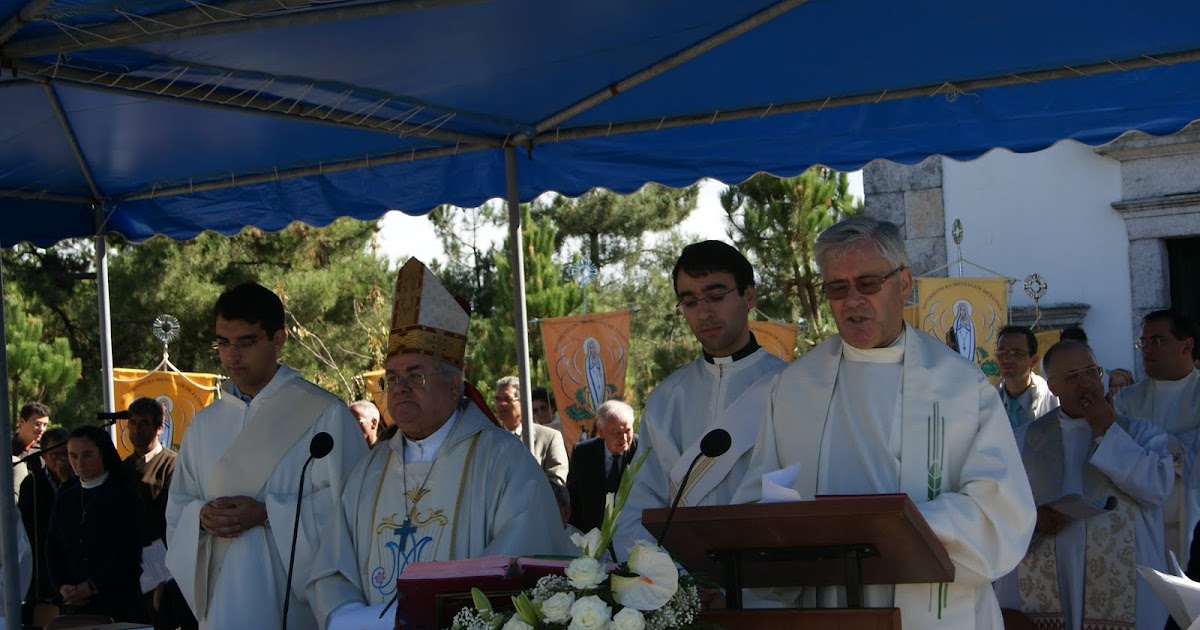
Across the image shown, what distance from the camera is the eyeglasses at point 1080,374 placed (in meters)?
5.82

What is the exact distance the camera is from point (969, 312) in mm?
11328

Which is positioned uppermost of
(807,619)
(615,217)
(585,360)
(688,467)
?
(615,217)

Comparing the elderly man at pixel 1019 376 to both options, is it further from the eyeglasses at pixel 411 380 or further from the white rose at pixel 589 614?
the white rose at pixel 589 614

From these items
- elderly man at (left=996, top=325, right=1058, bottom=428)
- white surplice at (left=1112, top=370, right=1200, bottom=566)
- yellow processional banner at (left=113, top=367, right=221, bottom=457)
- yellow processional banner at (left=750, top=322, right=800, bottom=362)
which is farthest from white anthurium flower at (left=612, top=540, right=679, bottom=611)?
yellow processional banner at (left=113, top=367, right=221, bottom=457)

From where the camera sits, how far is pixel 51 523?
24.9 ft

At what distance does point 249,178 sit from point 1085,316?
11.0 meters

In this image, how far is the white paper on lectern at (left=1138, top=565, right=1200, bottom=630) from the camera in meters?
3.51

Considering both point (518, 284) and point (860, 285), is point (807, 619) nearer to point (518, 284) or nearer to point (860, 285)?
point (860, 285)

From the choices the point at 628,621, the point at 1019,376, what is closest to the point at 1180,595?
the point at 628,621

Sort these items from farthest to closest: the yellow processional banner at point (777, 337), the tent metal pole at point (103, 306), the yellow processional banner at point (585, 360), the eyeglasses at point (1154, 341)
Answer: the yellow processional banner at point (585, 360), the yellow processional banner at point (777, 337), the tent metal pole at point (103, 306), the eyeglasses at point (1154, 341)

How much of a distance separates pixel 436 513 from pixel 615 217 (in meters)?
22.1

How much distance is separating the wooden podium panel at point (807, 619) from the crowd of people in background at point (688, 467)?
29 cm

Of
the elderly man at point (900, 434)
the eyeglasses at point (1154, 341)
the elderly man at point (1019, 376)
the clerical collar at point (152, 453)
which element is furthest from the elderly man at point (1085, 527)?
the clerical collar at point (152, 453)

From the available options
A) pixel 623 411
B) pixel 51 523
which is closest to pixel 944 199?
pixel 623 411
